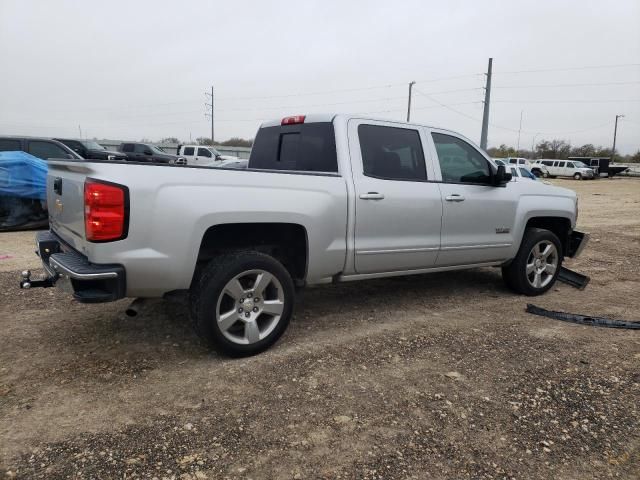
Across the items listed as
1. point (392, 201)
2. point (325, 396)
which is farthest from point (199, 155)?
point (325, 396)

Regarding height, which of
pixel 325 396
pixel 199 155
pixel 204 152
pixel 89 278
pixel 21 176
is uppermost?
pixel 204 152

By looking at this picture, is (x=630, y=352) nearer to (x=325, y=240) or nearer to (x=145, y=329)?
(x=325, y=240)

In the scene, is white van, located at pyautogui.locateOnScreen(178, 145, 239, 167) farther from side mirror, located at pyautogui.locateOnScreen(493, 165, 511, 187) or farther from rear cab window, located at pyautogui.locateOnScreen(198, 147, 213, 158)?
side mirror, located at pyautogui.locateOnScreen(493, 165, 511, 187)

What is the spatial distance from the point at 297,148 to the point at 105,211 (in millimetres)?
2086

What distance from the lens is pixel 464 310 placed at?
16.5 ft

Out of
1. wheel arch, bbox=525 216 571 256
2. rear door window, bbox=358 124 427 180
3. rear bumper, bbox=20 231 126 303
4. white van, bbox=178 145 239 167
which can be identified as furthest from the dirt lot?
white van, bbox=178 145 239 167

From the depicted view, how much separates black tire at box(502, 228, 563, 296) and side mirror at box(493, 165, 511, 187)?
851mm

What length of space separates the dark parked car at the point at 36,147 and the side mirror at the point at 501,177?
873cm

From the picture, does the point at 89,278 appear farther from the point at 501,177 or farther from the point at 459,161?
the point at 501,177

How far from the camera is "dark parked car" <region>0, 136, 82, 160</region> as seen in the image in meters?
A: 10.4

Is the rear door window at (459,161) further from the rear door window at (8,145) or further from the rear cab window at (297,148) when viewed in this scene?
the rear door window at (8,145)

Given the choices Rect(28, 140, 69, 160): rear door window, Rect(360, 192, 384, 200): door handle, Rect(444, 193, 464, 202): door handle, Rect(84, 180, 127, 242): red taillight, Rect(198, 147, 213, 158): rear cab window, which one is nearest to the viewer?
Rect(84, 180, 127, 242): red taillight

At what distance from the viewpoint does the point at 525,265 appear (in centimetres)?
554

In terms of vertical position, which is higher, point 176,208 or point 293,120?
point 293,120
